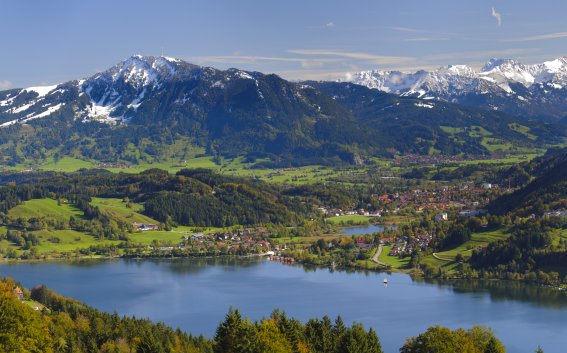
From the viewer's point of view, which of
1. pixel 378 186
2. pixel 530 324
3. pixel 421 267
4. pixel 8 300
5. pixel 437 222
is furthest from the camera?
pixel 378 186

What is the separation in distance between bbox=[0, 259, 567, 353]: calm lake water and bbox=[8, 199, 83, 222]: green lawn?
24789mm

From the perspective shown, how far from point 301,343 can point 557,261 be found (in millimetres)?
44338

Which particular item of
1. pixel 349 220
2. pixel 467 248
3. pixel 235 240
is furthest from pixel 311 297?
pixel 349 220

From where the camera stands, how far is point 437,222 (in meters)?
109

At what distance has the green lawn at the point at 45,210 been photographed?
390 feet

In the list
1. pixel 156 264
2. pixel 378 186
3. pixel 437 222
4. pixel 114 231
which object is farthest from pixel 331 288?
pixel 378 186

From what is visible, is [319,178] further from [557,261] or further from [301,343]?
[301,343]

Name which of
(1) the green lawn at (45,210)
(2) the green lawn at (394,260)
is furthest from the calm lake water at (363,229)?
(1) the green lawn at (45,210)

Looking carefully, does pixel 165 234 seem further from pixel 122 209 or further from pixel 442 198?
pixel 442 198

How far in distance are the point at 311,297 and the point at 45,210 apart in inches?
2405

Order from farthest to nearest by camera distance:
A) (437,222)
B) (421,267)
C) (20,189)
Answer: (20,189) → (437,222) → (421,267)

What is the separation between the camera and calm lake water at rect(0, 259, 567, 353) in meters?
62.0

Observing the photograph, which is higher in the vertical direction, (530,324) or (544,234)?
(544,234)

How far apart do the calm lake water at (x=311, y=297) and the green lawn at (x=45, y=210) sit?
2479cm
